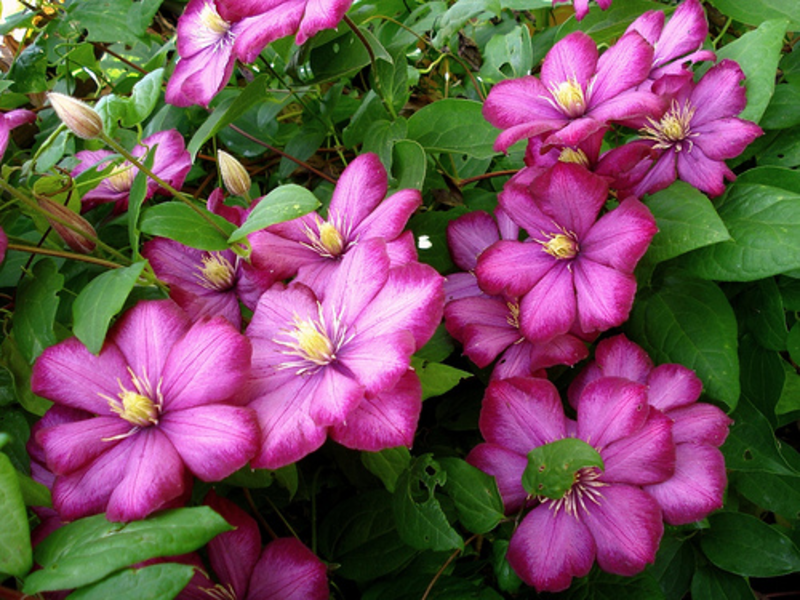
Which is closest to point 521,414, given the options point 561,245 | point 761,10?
point 561,245

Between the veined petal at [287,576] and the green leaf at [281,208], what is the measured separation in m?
0.26

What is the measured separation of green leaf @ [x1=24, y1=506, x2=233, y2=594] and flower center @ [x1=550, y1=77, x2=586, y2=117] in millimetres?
466

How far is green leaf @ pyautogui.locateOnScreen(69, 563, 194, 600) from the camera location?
0.37 meters

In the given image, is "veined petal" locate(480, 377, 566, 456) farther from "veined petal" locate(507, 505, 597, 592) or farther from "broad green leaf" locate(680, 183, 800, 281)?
"broad green leaf" locate(680, 183, 800, 281)

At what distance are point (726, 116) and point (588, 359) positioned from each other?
265 mm

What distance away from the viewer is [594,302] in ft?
1.83

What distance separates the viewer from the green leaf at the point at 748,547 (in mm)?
682

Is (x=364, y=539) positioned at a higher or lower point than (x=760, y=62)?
lower

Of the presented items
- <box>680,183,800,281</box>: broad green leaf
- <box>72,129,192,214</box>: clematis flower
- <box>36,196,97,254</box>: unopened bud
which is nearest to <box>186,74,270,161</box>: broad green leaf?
<box>72,129,192,214</box>: clematis flower

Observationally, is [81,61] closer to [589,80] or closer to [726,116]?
[589,80]

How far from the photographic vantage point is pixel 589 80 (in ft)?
2.10

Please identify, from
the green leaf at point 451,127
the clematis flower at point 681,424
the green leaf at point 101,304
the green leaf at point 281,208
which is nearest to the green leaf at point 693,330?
the clematis flower at point 681,424

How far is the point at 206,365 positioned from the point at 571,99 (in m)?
0.40

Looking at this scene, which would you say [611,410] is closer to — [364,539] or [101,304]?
[364,539]
